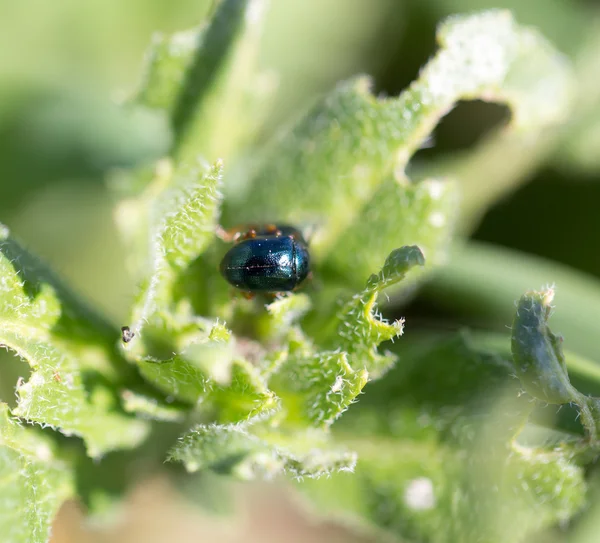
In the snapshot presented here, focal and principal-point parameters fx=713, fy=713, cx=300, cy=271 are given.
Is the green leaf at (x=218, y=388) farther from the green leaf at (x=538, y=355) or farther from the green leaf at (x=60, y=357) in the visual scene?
the green leaf at (x=538, y=355)

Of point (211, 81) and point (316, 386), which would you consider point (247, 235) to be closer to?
point (316, 386)

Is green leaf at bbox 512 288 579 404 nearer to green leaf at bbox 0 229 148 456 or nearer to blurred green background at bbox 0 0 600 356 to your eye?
green leaf at bbox 0 229 148 456

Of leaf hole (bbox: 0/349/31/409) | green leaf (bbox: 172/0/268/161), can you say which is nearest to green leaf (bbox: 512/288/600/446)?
green leaf (bbox: 172/0/268/161)

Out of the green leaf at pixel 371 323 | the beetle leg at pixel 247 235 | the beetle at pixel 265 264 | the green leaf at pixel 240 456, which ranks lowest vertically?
the green leaf at pixel 240 456

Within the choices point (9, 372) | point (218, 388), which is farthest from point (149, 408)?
point (9, 372)

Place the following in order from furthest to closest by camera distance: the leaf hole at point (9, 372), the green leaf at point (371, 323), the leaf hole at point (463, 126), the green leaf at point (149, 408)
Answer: the leaf hole at point (463, 126)
the leaf hole at point (9, 372)
the green leaf at point (149, 408)
the green leaf at point (371, 323)

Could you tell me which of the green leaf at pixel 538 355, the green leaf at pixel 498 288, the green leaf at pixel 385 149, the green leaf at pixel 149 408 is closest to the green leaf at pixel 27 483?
the green leaf at pixel 149 408
